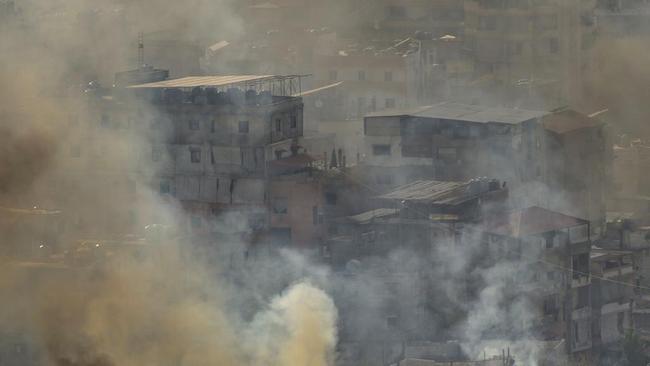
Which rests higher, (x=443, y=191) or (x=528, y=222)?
(x=443, y=191)

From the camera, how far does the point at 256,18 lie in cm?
6756

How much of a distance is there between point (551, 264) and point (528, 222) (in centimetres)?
96

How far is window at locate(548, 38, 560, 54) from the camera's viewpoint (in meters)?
58.4

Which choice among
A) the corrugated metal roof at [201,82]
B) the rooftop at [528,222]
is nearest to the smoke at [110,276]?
the corrugated metal roof at [201,82]

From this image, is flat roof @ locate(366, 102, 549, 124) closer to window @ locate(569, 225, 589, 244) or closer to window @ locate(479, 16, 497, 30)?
window @ locate(569, 225, 589, 244)

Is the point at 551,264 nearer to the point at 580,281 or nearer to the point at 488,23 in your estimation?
the point at 580,281

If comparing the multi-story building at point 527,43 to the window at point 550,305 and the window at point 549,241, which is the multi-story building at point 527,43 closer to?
the window at point 549,241

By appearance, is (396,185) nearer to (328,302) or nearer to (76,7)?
(328,302)

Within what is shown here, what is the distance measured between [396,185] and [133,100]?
5.98 metres

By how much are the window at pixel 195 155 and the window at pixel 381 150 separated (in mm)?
3606

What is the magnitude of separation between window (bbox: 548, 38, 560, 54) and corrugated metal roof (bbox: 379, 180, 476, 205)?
654 inches

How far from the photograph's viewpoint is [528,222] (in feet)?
133

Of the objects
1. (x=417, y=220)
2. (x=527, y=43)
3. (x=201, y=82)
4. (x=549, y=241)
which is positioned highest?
(x=201, y=82)

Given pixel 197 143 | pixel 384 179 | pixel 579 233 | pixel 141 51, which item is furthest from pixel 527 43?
pixel 579 233
